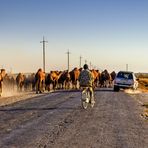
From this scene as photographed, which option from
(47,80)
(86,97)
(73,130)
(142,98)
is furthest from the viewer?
(47,80)

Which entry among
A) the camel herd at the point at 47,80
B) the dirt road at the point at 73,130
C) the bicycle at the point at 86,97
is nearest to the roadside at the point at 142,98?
the dirt road at the point at 73,130

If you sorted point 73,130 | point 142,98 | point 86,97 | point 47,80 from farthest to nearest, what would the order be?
1. point 47,80
2. point 142,98
3. point 86,97
4. point 73,130

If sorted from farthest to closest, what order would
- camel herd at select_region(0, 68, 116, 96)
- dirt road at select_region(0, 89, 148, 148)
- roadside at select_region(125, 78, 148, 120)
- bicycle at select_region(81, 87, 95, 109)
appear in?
camel herd at select_region(0, 68, 116, 96), bicycle at select_region(81, 87, 95, 109), roadside at select_region(125, 78, 148, 120), dirt road at select_region(0, 89, 148, 148)

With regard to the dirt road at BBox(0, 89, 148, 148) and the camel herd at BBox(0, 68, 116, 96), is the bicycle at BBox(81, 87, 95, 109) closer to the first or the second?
the dirt road at BBox(0, 89, 148, 148)

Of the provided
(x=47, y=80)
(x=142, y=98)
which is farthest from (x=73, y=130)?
(x=47, y=80)

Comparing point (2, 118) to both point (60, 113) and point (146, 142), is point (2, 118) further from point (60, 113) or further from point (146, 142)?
point (146, 142)

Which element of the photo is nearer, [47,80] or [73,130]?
[73,130]

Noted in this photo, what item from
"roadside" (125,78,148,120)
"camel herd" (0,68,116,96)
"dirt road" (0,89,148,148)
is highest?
"camel herd" (0,68,116,96)

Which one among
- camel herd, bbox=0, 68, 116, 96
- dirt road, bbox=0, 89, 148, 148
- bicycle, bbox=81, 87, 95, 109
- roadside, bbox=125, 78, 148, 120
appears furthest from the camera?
camel herd, bbox=0, 68, 116, 96

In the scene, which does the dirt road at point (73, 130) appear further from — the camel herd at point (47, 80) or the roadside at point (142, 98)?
the camel herd at point (47, 80)

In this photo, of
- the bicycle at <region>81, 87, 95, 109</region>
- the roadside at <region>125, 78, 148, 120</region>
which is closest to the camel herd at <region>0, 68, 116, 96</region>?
the roadside at <region>125, 78, 148, 120</region>

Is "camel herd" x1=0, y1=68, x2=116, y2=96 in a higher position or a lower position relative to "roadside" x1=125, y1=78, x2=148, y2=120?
higher

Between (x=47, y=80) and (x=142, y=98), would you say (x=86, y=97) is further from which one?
(x=47, y=80)

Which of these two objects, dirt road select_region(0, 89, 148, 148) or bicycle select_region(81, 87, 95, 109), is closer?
dirt road select_region(0, 89, 148, 148)
